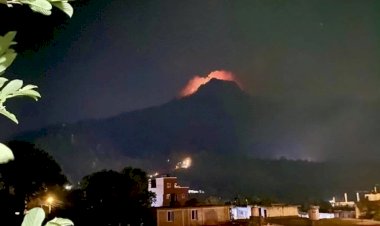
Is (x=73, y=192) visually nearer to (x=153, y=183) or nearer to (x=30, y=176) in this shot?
(x=30, y=176)

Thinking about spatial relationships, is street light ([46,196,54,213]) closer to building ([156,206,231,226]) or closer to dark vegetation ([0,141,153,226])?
dark vegetation ([0,141,153,226])

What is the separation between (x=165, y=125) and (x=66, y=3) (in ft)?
320

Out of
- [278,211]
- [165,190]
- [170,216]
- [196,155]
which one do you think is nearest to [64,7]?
[170,216]

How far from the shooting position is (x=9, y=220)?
10664mm

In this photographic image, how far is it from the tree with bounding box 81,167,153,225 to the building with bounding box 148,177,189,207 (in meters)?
5.14

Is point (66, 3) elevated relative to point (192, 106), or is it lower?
lower

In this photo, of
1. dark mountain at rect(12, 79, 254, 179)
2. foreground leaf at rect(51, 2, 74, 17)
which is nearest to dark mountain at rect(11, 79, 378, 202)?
dark mountain at rect(12, 79, 254, 179)

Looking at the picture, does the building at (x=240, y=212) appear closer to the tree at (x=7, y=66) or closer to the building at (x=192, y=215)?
the building at (x=192, y=215)

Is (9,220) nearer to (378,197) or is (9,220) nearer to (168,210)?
(168,210)

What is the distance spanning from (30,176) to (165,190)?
13.4 metres

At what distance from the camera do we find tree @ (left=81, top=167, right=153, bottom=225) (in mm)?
20094

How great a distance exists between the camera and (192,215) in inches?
724

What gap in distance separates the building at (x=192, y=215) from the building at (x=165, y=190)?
977 cm

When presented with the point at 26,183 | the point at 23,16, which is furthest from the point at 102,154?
the point at 23,16
